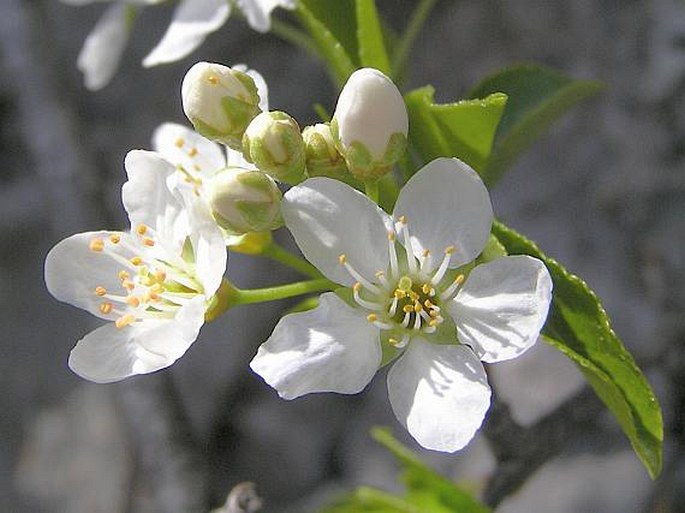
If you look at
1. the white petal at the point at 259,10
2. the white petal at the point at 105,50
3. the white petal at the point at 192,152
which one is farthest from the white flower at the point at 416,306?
the white petal at the point at 105,50

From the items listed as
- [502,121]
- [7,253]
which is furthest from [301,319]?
[7,253]

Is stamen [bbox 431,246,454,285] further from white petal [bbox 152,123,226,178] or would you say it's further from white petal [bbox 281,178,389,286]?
white petal [bbox 152,123,226,178]

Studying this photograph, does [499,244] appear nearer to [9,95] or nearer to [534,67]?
[534,67]

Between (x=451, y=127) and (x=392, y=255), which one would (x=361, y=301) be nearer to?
(x=392, y=255)

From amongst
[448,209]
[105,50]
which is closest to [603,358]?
[448,209]

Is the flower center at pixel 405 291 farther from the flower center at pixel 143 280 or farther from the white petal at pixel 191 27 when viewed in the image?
the white petal at pixel 191 27

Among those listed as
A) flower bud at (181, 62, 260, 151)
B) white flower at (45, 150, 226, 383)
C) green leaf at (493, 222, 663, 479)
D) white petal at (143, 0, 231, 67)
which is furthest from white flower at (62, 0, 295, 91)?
green leaf at (493, 222, 663, 479)
